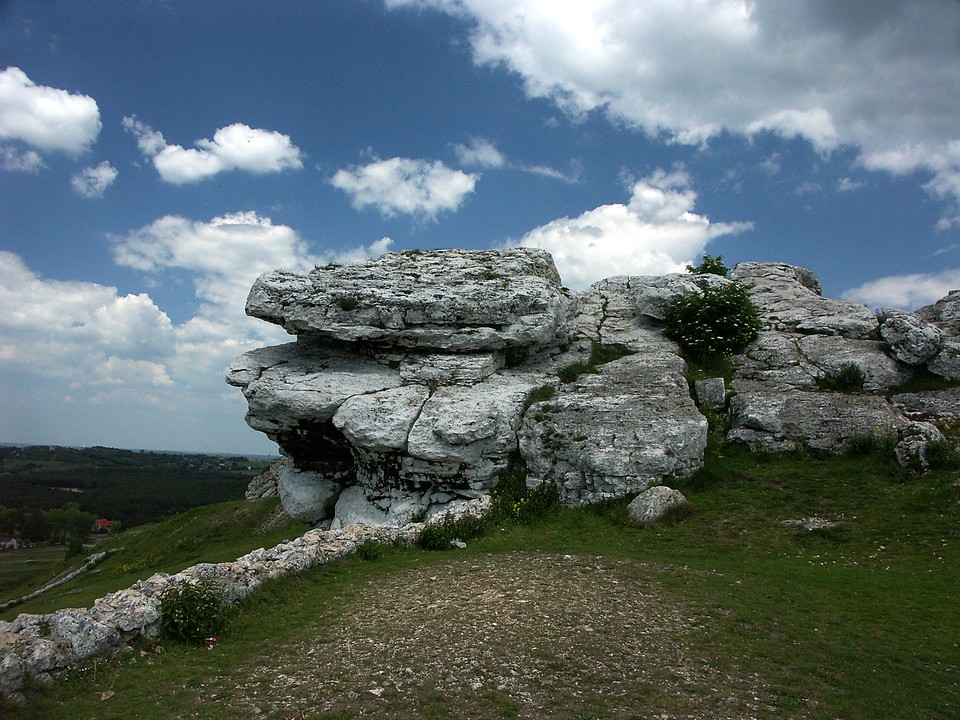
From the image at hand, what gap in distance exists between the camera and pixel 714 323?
2727 cm

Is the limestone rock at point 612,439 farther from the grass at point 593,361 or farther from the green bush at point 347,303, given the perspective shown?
the green bush at point 347,303

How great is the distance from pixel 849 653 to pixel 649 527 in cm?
750

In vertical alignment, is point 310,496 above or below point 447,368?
below

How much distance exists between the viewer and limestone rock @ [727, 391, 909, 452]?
19.6 meters

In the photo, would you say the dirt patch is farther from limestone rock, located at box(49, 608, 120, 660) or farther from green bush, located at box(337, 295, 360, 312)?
green bush, located at box(337, 295, 360, 312)

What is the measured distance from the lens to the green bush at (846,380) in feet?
73.7

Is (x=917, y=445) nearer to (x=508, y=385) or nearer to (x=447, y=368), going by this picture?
(x=508, y=385)

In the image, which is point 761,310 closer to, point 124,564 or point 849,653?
A: point 849,653

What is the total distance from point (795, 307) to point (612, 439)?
16.3 m

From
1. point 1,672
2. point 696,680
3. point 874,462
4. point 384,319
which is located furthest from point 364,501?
point 874,462

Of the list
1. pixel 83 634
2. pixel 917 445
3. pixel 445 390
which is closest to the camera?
pixel 83 634

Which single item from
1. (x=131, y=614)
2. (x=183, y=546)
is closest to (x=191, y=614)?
(x=131, y=614)

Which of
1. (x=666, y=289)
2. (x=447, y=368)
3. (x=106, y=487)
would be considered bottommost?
(x=106, y=487)

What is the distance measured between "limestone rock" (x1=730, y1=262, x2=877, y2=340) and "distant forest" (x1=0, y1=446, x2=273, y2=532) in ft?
269
